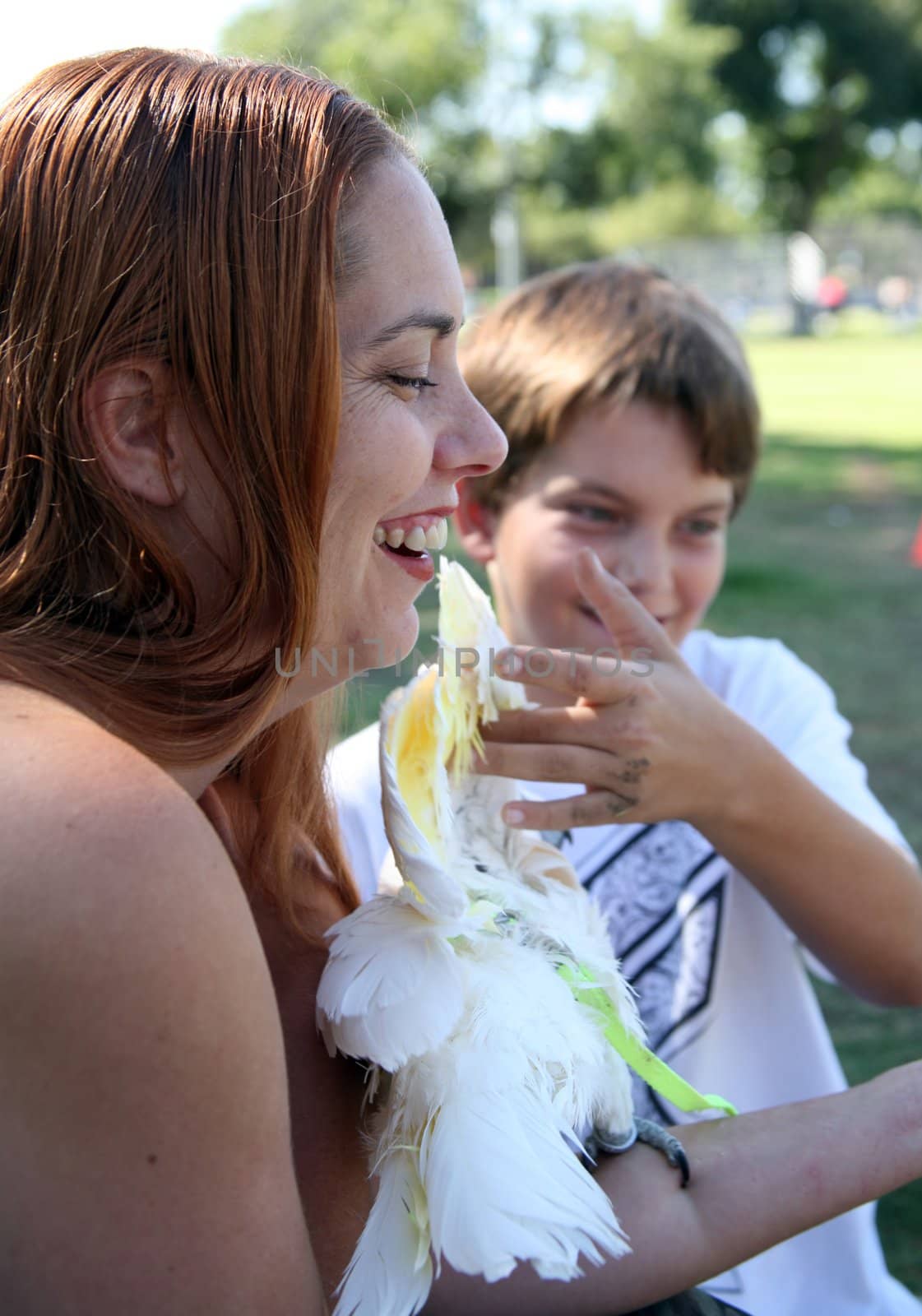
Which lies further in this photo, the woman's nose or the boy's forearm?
the boy's forearm

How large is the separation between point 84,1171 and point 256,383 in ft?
2.43

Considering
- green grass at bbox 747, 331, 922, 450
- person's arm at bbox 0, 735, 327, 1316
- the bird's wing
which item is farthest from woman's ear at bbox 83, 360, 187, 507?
green grass at bbox 747, 331, 922, 450

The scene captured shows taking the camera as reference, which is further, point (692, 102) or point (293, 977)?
point (692, 102)

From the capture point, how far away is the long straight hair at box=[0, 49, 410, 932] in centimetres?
124

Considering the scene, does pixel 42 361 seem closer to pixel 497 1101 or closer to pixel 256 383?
pixel 256 383

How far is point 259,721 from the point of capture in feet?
4.59

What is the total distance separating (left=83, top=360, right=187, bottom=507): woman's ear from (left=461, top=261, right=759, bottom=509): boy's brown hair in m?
1.11

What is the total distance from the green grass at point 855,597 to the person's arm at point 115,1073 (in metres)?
1.03

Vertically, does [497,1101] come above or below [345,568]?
below

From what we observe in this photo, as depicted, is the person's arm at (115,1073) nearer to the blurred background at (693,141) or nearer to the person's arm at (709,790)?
the person's arm at (709,790)

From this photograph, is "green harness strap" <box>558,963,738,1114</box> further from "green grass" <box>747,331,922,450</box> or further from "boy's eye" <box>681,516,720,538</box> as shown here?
"green grass" <box>747,331,922,450</box>

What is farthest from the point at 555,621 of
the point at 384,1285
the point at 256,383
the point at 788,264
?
the point at 788,264

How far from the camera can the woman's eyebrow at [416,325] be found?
54.7 inches

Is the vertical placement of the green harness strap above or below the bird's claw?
above
